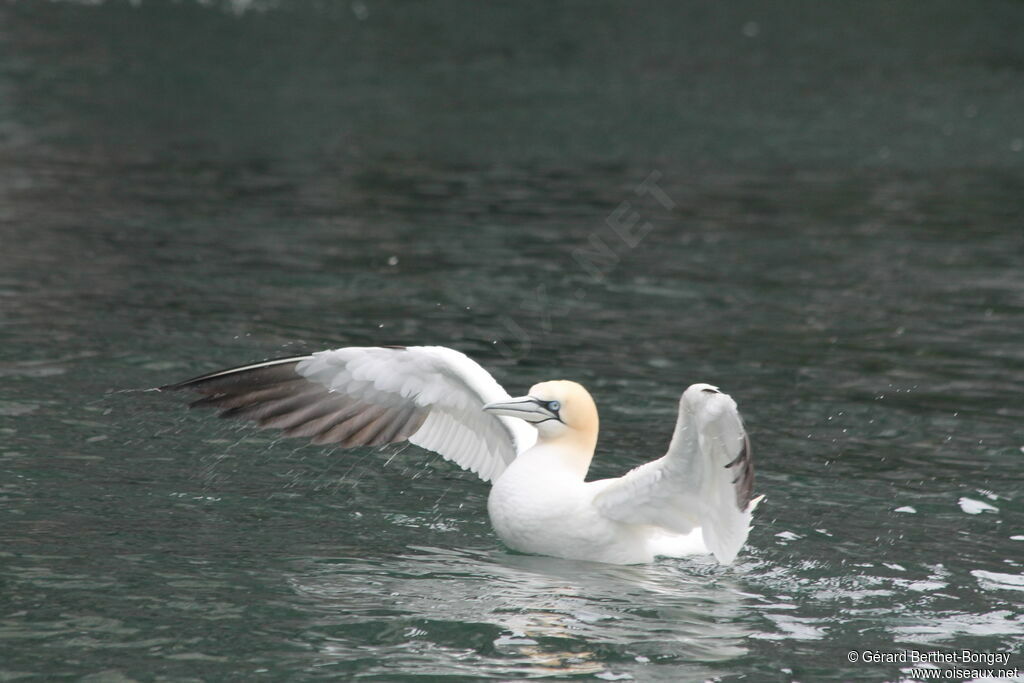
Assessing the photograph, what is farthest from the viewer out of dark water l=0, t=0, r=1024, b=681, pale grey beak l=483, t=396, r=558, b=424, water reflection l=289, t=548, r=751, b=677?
pale grey beak l=483, t=396, r=558, b=424

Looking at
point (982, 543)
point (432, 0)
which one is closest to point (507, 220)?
point (982, 543)

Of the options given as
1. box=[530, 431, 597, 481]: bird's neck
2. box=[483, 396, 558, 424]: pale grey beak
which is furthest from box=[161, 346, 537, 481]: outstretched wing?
box=[530, 431, 597, 481]: bird's neck

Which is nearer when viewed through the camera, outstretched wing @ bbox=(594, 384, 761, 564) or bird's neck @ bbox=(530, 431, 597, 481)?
outstretched wing @ bbox=(594, 384, 761, 564)

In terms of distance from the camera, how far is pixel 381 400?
967 centimetres

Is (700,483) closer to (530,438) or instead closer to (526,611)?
(526,611)

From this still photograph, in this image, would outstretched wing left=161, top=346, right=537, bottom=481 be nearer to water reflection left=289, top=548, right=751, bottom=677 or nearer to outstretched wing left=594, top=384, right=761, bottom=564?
water reflection left=289, top=548, right=751, bottom=677

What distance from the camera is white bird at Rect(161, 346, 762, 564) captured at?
26.3 feet

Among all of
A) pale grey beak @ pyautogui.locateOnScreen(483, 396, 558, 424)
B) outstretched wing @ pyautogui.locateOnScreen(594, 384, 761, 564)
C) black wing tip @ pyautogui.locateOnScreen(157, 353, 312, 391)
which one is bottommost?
outstretched wing @ pyautogui.locateOnScreen(594, 384, 761, 564)

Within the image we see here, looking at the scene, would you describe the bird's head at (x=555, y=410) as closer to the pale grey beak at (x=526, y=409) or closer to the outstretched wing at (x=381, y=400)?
the pale grey beak at (x=526, y=409)

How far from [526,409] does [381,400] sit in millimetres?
1208

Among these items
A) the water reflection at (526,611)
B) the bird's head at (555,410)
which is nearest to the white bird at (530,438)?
the bird's head at (555,410)

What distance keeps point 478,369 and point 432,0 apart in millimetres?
34628

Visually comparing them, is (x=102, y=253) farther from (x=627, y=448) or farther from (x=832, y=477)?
(x=832, y=477)

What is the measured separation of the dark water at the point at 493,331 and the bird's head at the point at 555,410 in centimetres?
79
